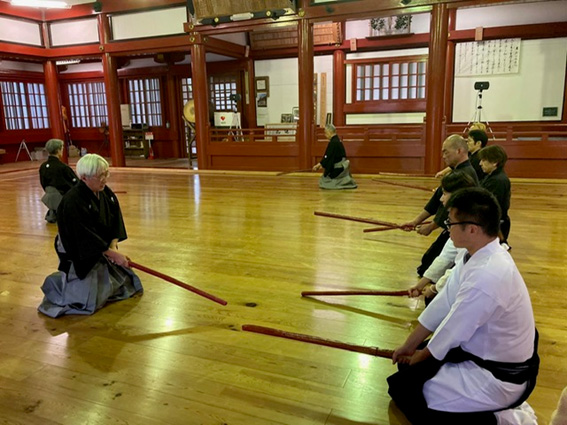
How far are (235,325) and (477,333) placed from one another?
1402 mm

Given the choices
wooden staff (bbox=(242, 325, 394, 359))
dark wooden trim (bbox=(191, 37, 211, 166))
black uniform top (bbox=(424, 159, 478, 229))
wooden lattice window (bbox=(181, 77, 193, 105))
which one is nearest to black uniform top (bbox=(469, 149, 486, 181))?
black uniform top (bbox=(424, 159, 478, 229))

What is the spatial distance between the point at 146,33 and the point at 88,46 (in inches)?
59.9

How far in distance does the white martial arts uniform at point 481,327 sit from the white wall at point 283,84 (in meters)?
9.11

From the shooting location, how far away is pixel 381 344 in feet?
7.49

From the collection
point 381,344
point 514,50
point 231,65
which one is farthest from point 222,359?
point 231,65

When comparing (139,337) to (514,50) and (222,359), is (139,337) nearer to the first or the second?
(222,359)

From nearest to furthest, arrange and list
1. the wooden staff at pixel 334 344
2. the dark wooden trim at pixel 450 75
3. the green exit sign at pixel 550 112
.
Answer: the wooden staff at pixel 334 344, the green exit sign at pixel 550 112, the dark wooden trim at pixel 450 75

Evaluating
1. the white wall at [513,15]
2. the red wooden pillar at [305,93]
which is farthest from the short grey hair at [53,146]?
the white wall at [513,15]

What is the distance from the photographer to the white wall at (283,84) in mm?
10172

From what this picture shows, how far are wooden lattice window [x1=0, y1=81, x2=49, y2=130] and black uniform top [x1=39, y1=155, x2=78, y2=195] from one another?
8.81 m

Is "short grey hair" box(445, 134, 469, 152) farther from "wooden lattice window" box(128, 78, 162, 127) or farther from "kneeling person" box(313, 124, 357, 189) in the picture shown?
"wooden lattice window" box(128, 78, 162, 127)

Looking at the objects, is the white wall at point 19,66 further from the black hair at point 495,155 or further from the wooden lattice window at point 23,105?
the black hair at point 495,155

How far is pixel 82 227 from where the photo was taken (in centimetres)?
261

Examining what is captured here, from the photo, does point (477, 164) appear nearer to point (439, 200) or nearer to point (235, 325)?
point (439, 200)
